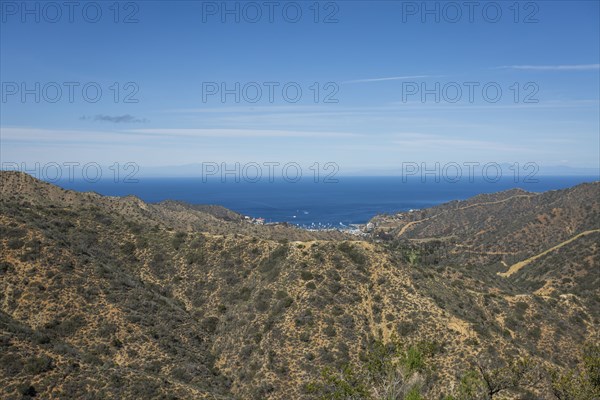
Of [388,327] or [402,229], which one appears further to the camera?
[402,229]

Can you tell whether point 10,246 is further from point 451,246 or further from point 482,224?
point 482,224

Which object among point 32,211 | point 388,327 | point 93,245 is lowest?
point 388,327

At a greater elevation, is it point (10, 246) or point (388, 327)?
point (10, 246)

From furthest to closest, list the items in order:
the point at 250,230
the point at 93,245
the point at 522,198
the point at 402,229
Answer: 1. the point at 402,229
2. the point at 522,198
3. the point at 250,230
4. the point at 93,245

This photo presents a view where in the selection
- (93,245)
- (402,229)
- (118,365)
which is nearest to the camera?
(118,365)

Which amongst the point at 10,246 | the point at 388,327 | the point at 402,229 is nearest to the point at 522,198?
the point at 402,229

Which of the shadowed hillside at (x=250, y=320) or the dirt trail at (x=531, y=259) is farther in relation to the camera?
the dirt trail at (x=531, y=259)

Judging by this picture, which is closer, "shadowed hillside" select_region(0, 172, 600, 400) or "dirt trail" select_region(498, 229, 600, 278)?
"shadowed hillside" select_region(0, 172, 600, 400)
